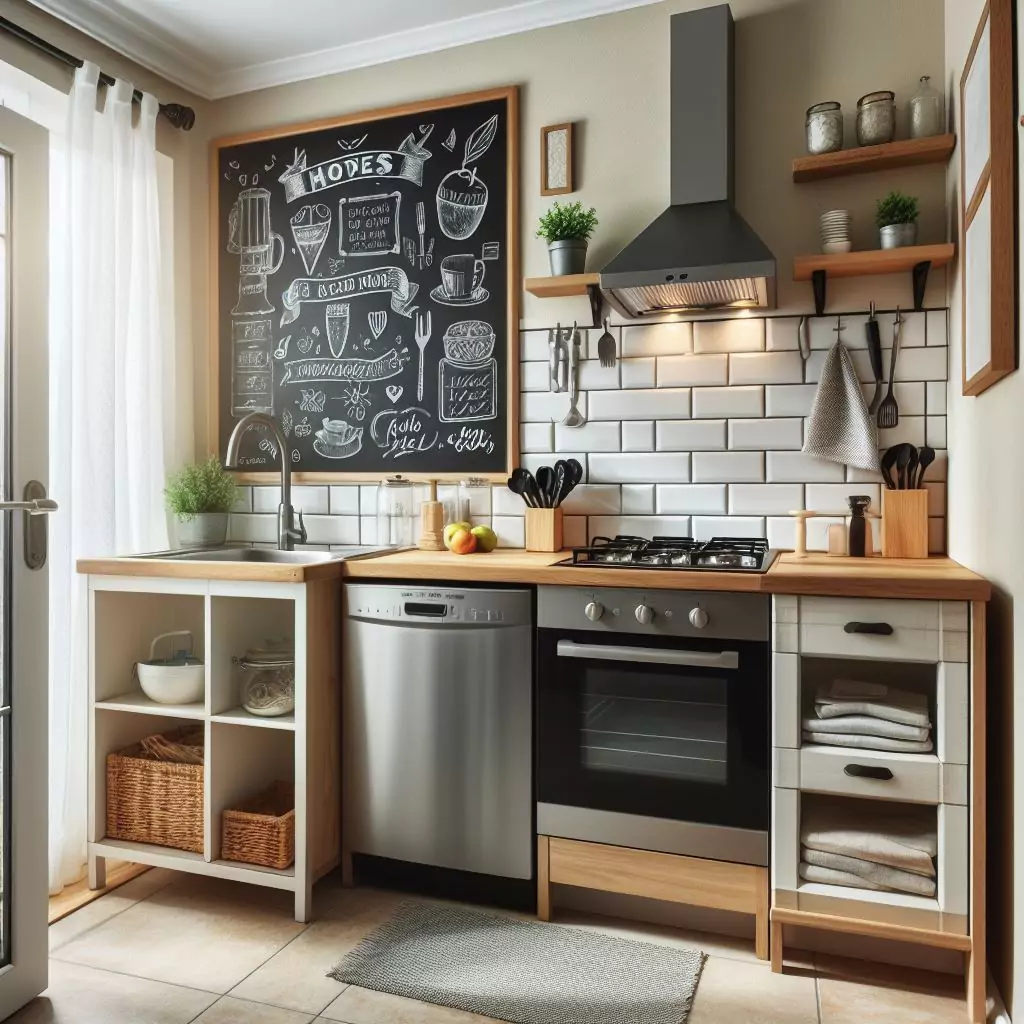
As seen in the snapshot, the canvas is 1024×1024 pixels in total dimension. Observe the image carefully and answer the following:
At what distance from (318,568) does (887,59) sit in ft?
7.22

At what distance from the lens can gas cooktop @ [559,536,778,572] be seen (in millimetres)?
2248

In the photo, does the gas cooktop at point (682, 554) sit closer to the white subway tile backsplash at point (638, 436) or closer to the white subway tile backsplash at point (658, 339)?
the white subway tile backsplash at point (638, 436)

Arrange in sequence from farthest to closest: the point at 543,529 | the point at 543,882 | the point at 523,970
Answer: the point at 543,529, the point at 543,882, the point at 523,970

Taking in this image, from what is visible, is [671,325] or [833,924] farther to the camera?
[671,325]

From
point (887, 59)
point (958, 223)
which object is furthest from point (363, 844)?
point (887, 59)

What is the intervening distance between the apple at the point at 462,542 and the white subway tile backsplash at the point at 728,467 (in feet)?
2.39

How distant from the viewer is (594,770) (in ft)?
7.45

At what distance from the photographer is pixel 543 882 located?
7.66 feet

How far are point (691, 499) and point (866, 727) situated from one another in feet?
3.08

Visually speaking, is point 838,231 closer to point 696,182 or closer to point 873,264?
point 873,264

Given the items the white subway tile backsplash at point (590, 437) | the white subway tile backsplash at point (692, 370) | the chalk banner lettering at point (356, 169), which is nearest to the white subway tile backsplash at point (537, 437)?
the white subway tile backsplash at point (590, 437)

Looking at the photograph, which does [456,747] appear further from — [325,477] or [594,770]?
[325,477]

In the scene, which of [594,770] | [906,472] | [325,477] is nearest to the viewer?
[594,770]

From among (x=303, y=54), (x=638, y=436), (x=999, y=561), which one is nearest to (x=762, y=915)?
(x=999, y=561)
